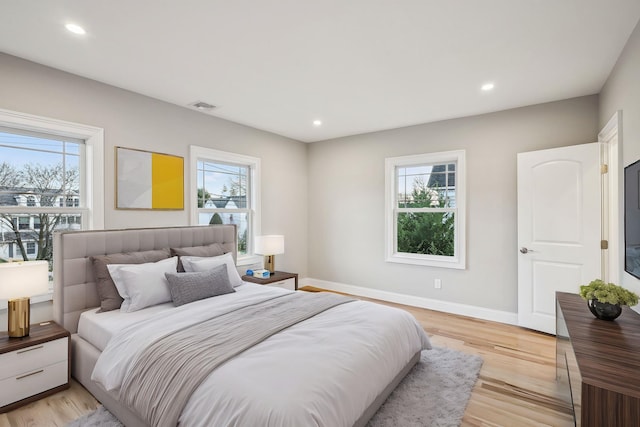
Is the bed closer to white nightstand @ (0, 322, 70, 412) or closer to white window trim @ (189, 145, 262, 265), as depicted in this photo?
white nightstand @ (0, 322, 70, 412)

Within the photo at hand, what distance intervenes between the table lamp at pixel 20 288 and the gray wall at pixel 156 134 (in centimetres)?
92

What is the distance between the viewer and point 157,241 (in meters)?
3.27

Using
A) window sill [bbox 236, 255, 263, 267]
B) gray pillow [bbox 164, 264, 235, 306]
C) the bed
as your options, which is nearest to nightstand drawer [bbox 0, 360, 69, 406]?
the bed

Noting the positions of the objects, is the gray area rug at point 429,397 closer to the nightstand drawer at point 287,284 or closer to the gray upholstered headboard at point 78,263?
the gray upholstered headboard at point 78,263

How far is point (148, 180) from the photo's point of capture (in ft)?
11.4

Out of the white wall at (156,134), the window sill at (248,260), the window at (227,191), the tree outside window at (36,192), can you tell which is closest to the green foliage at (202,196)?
the window at (227,191)

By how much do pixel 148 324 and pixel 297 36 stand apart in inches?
88.8

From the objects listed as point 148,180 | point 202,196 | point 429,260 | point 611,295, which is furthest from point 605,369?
point 202,196

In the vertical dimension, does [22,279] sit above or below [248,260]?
above

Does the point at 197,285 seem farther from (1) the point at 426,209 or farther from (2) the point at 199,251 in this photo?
(1) the point at 426,209

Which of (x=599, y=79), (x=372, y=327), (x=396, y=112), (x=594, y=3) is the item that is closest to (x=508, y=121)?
(x=599, y=79)

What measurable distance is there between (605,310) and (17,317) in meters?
3.91

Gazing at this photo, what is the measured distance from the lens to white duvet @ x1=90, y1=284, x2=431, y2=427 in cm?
139

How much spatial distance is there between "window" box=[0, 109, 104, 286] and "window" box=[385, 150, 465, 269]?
3654 mm
